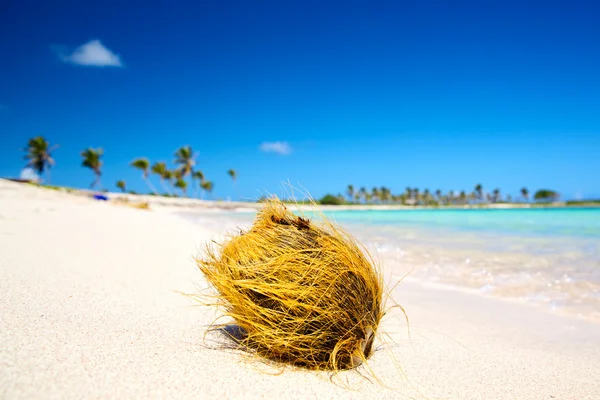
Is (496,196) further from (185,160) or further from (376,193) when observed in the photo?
(185,160)

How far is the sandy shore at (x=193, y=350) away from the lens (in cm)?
180

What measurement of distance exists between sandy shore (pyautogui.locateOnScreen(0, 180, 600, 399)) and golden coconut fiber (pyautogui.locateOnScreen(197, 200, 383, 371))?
162mm

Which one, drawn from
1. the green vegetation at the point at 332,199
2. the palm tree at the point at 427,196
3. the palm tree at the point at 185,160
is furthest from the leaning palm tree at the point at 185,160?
the palm tree at the point at 427,196

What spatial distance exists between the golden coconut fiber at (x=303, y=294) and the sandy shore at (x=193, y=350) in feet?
0.53

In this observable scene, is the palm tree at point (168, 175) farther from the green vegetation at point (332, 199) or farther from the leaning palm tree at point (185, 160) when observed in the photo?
the green vegetation at point (332, 199)

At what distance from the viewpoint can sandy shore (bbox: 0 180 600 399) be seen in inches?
71.0

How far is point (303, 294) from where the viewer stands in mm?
2027

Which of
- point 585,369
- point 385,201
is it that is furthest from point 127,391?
point 385,201

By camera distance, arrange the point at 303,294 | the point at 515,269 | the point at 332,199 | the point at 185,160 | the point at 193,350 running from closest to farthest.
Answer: the point at 303,294 → the point at 193,350 → the point at 515,269 → the point at 185,160 → the point at 332,199

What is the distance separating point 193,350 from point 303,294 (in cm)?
91

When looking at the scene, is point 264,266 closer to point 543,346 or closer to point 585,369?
point 585,369

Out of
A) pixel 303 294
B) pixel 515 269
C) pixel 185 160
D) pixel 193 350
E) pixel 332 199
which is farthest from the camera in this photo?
pixel 332 199

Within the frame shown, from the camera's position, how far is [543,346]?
10.5ft

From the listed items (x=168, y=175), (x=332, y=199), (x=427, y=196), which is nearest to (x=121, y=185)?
(x=168, y=175)
